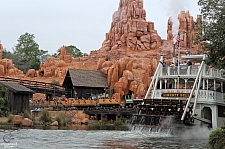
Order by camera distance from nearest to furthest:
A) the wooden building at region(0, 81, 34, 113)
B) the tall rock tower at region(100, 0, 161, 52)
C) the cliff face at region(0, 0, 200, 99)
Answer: the wooden building at region(0, 81, 34, 113) < the cliff face at region(0, 0, 200, 99) < the tall rock tower at region(100, 0, 161, 52)

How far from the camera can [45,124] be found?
31.4 m

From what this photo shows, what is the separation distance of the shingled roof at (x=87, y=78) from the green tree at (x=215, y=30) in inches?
1409

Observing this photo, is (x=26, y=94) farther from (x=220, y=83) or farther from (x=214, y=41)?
(x=214, y=41)

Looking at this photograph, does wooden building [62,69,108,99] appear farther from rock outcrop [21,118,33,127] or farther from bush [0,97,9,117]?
rock outcrop [21,118,33,127]

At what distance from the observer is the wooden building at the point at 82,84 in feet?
177

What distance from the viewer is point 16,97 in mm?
36031

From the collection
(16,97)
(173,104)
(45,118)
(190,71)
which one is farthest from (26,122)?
(190,71)

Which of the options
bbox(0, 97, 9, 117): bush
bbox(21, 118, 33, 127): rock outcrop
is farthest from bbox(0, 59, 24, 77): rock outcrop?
bbox(21, 118, 33, 127): rock outcrop

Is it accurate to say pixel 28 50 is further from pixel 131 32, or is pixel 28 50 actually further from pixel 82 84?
pixel 82 84

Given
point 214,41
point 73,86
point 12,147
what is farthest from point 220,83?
point 73,86

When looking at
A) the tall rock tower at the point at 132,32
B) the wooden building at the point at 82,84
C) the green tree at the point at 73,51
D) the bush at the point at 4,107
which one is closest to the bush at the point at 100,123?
the bush at the point at 4,107

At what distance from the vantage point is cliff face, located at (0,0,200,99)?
5760cm

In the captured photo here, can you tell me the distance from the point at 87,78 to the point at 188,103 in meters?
32.1

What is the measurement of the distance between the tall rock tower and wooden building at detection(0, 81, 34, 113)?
1777 inches
